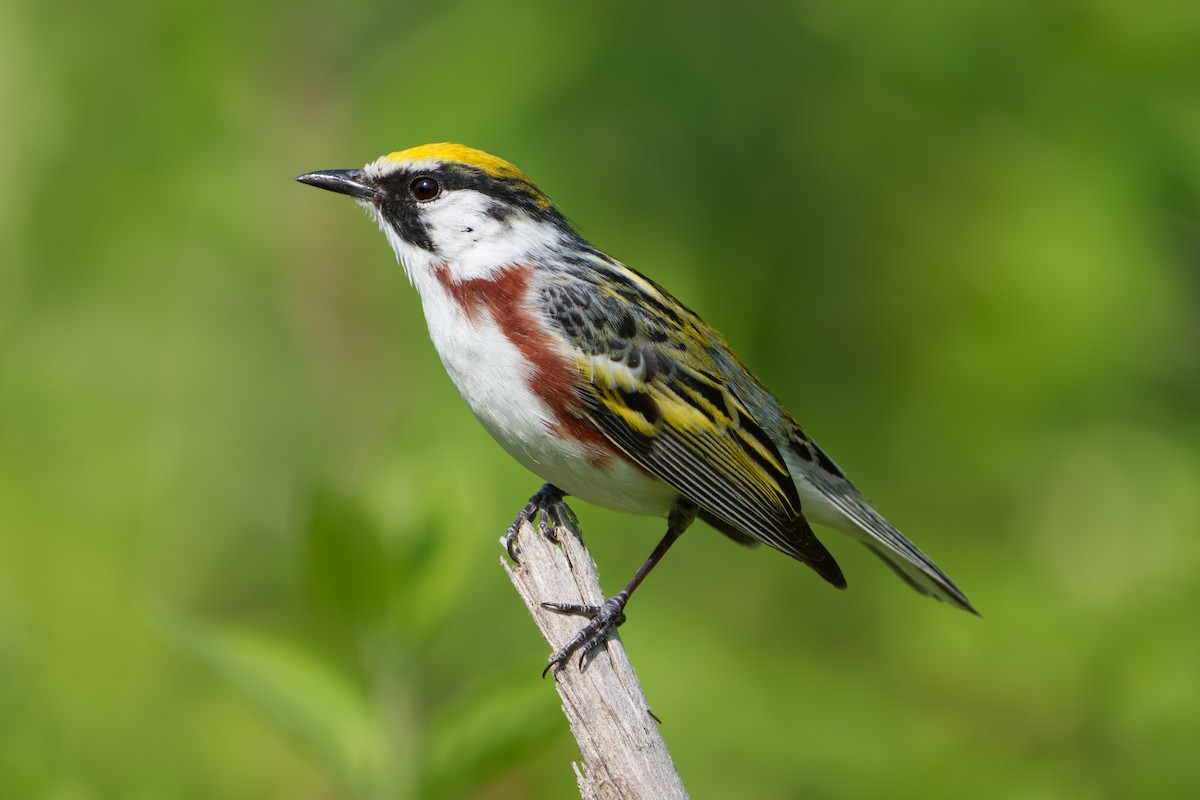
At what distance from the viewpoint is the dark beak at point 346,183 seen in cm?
400

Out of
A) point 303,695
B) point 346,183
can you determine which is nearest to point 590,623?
point 303,695

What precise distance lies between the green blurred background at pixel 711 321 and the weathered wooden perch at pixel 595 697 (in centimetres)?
94

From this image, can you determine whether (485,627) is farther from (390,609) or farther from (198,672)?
(390,609)

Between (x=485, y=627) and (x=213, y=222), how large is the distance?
188cm

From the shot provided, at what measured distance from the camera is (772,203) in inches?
185

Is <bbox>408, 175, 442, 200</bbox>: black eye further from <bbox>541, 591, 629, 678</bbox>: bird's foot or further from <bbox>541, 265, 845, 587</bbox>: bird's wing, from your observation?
<bbox>541, 591, 629, 678</bbox>: bird's foot

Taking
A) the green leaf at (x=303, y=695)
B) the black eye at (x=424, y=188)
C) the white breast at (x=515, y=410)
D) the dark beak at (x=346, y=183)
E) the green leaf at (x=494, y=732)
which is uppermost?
the black eye at (x=424, y=188)

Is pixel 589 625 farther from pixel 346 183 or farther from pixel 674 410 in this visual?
pixel 346 183

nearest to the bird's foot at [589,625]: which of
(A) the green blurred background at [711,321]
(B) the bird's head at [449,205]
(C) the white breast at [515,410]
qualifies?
(C) the white breast at [515,410]

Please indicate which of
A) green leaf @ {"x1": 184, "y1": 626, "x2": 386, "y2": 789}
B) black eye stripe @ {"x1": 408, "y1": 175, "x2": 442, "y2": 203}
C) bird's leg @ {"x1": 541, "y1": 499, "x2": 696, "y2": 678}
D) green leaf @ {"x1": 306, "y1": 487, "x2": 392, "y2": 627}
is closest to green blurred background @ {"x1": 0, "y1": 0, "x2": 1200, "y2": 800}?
black eye stripe @ {"x1": 408, "y1": 175, "x2": 442, "y2": 203}

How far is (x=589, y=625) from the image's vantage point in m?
3.10

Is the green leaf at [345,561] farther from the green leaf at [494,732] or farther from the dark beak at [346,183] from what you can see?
the dark beak at [346,183]

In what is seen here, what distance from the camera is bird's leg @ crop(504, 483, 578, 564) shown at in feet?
11.8

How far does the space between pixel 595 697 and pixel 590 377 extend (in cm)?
107
